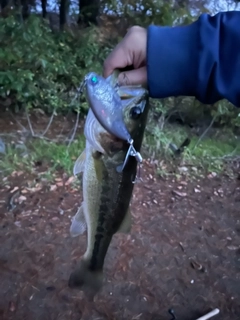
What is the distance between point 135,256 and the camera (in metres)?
3.34

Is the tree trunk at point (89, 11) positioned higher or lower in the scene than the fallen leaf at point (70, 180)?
higher

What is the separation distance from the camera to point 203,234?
369 centimetres

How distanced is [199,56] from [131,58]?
0.65 feet

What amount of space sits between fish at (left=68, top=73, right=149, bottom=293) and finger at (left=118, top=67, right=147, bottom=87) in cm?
2

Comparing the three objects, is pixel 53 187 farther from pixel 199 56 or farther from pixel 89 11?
pixel 199 56

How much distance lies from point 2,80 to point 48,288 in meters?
2.08

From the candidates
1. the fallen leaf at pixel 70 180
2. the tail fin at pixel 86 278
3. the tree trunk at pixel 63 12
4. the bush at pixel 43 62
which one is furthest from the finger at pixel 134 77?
the tree trunk at pixel 63 12

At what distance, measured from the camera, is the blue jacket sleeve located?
1315 mm

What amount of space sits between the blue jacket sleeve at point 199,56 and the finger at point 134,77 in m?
0.03

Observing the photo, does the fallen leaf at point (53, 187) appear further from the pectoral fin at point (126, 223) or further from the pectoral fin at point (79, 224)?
the pectoral fin at point (126, 223)

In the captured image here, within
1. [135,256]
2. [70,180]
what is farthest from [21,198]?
[135,256]

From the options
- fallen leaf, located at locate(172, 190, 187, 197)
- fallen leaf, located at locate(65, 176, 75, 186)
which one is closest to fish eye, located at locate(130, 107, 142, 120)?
fallen leaf, located at locate(65, 176, 75, 186)

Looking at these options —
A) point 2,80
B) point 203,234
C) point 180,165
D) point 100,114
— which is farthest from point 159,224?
point 100,114

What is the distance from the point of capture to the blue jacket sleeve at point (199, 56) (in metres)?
1.32
